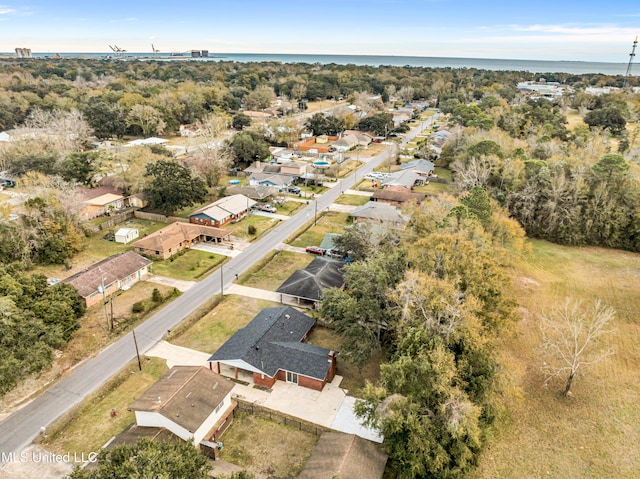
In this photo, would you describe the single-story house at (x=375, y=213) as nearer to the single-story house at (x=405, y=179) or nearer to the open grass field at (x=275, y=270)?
the open grass field at (x=275, y=270)

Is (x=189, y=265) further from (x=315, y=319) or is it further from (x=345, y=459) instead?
(x=345, y=459)

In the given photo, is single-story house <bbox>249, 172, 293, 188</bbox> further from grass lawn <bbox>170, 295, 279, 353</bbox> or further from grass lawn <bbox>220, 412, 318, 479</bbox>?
grass lawn <bbox>220, 412, 318, 479</bbox>

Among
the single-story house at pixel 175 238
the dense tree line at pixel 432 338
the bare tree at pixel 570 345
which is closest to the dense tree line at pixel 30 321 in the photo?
the single-story house at pixel 175 238

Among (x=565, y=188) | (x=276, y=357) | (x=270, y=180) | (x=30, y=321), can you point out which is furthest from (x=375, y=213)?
(x=30, y=321)

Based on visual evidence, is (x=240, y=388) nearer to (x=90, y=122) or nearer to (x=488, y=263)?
(x=488, y=263)

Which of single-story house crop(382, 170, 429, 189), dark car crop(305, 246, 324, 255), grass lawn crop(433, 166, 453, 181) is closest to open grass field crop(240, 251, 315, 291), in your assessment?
dark car crop(305, 246, 324, 255)

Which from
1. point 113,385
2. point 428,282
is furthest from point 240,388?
point 428,282
